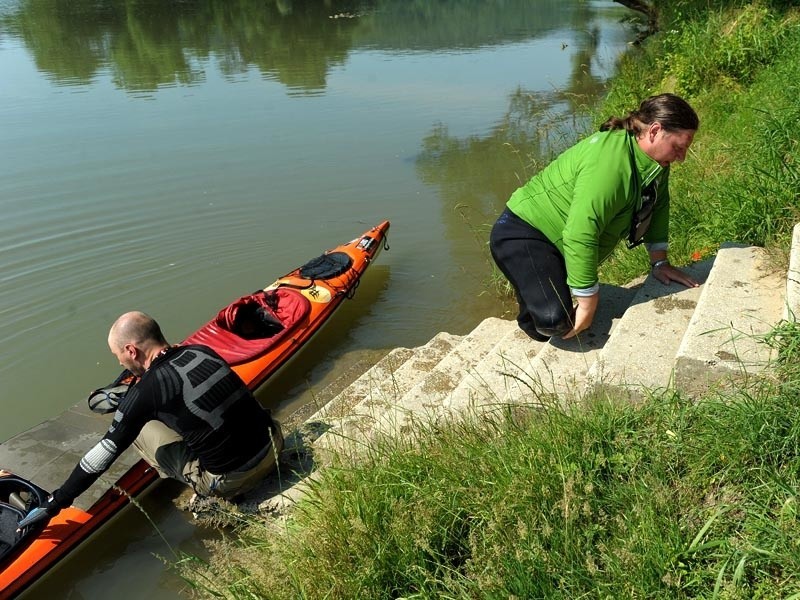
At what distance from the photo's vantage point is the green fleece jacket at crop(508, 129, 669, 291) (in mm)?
3273

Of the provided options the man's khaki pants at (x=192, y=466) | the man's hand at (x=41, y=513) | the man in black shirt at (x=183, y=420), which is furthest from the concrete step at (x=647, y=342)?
the man's hand at (x=41, y=513)

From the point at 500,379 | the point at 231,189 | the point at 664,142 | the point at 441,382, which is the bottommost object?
the point at 231,189

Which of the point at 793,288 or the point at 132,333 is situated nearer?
the point at 793,288

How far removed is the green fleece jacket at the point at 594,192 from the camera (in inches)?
129

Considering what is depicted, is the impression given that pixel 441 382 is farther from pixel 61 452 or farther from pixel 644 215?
pixel 61 452

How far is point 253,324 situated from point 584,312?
10.8ft

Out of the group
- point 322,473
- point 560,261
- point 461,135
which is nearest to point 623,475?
point 322,473

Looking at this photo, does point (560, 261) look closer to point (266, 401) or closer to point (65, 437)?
point (266, 401)

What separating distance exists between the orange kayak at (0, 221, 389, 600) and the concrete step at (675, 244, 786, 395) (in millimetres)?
2528

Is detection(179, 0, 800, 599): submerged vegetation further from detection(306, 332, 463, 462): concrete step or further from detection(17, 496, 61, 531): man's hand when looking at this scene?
detection(17, 496, 61, 531): man's hand

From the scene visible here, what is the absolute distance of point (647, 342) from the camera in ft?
10.3

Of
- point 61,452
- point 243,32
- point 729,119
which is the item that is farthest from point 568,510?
point 243,32

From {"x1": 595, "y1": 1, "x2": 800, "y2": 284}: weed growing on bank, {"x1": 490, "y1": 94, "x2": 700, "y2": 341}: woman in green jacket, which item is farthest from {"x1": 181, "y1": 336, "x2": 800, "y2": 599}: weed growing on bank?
{"x1": 595, "y1": 1, "x2": 800, "y2": 284}: weed growing on bank

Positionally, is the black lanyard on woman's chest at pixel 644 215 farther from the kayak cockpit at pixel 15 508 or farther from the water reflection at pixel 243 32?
the water reflection at pixel 243 32
